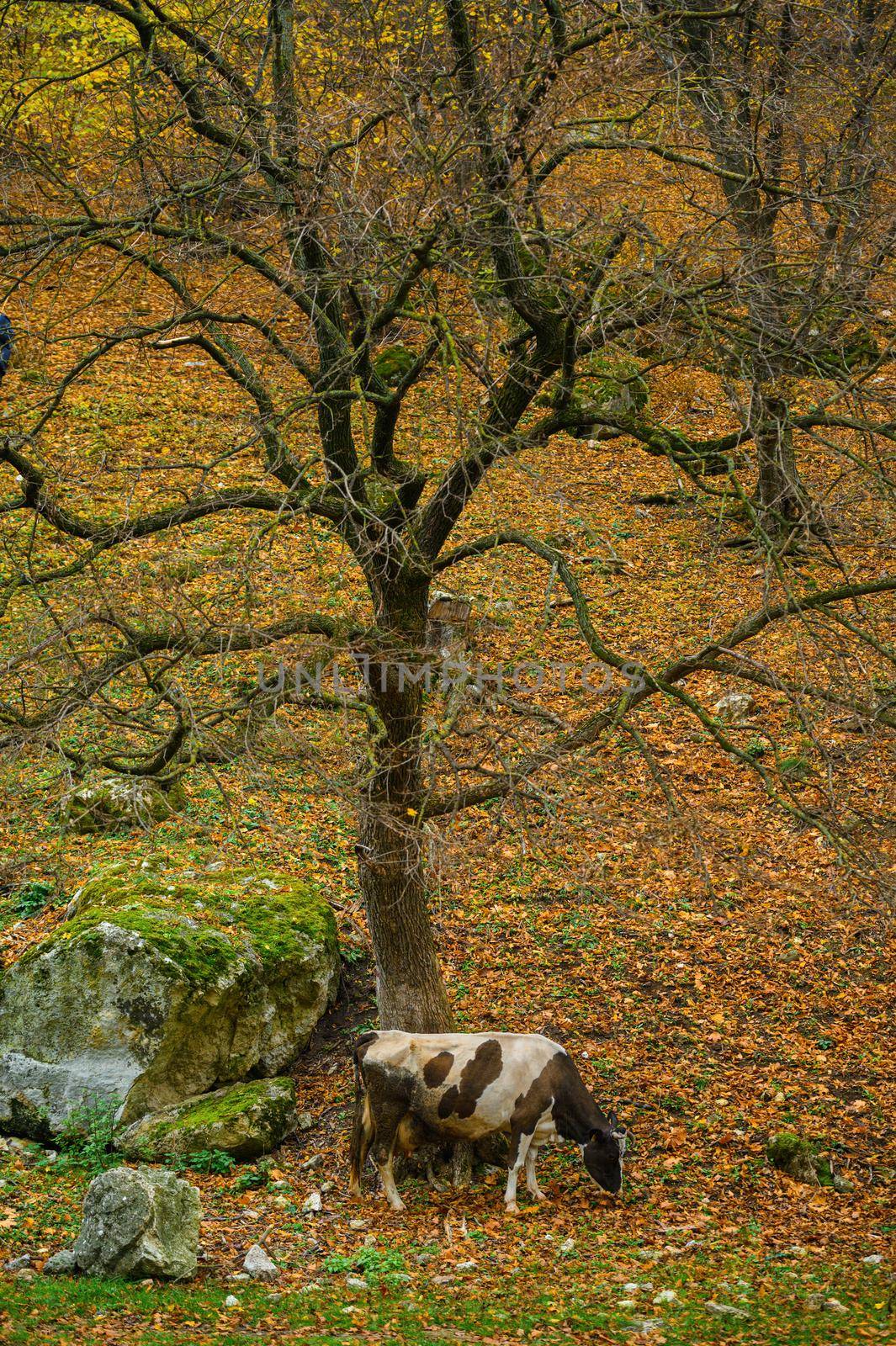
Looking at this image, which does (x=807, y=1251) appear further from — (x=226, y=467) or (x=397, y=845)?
(x=226, y=467)

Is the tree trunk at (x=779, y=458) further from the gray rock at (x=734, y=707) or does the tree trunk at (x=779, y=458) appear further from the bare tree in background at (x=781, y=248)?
the gray rock at (x=734, y=707)

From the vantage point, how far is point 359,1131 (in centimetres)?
936

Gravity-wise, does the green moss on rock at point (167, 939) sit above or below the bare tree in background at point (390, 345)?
below

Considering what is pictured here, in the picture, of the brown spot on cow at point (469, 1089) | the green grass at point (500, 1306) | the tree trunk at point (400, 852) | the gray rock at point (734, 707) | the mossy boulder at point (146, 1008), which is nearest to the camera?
the green grass at point (500, 1306)

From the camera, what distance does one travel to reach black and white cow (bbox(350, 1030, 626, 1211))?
9.30 metres

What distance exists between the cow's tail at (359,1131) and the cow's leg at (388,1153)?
0.28ft

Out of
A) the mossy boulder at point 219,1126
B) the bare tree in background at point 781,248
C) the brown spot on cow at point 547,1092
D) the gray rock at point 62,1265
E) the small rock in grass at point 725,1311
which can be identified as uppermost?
the bare tree in background at point 781,248

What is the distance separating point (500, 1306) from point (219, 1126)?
3193 millimetres

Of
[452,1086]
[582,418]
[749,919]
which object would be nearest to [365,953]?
[452,1086]

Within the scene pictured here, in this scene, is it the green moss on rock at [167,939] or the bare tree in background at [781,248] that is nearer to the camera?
the bare tree in background at [781,248]

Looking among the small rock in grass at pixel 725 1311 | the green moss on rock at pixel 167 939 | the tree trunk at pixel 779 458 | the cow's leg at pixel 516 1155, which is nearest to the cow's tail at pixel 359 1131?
the cow's leg at pixel 516 1155

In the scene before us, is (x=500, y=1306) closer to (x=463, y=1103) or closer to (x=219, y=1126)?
(x=463, y=1103)

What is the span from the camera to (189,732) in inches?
351

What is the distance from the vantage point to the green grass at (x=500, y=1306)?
6.49 metres
